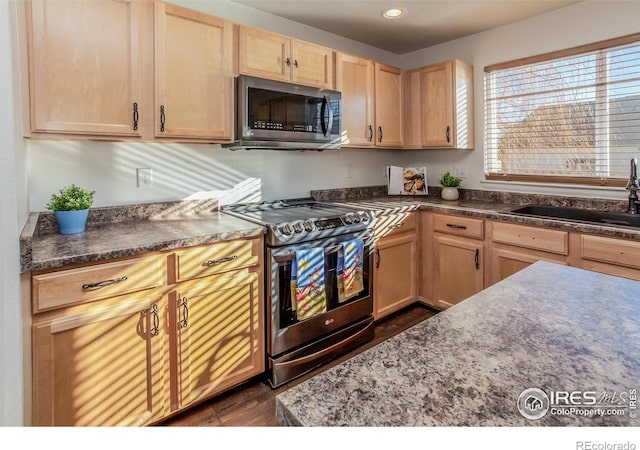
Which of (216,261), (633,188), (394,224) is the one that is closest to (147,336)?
(216,261)

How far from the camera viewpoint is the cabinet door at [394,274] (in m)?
2.81

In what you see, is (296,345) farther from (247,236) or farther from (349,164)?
(349,164)

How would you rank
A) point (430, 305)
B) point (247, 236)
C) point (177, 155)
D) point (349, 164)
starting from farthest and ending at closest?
point (349, 164) < point (430, 305) < point (177, 155) < point (247, 236)

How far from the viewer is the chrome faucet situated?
7.75ft

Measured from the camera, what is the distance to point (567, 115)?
2.81m

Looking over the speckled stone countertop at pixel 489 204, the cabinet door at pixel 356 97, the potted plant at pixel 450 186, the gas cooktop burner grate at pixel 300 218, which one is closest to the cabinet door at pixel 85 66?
the gas cooktop burner grate at pixel 300 218

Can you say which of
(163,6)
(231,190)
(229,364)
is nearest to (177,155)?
(231,190)

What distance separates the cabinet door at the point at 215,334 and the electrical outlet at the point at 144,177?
2.79 feet

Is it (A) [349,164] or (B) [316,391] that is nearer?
(B) [316,391]

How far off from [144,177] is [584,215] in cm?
306

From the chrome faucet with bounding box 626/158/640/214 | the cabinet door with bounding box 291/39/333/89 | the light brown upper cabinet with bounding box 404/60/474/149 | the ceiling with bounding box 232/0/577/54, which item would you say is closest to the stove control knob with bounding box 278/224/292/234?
the cabinet door with bounding box 291/39/333/89

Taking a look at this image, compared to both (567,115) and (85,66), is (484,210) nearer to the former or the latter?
(567,115)

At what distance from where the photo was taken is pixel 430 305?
3111 mm

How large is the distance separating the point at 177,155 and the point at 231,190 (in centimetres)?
44
